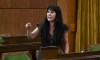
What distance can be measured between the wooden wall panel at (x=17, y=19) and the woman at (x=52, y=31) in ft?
8.89

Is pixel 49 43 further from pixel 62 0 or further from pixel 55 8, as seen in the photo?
pixel 62 0

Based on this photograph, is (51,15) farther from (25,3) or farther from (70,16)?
(25,3)

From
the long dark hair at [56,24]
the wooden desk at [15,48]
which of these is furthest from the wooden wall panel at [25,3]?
the long dark hair at [56,24]

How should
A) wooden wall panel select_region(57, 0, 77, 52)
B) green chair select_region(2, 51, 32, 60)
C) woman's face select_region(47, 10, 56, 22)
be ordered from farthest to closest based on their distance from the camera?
wooden wall panel select_region(57, 0, 77, 52)
woman's face select_region(47, 10, 56, 22)
green chair select_region(2, 51, 32, 60)

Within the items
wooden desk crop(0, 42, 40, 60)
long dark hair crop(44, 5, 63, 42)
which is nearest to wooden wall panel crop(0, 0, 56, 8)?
wooden desk crop(0, 42, 40, 60)

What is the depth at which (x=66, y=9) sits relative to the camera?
573 centimetres

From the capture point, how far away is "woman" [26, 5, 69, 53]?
3.11m

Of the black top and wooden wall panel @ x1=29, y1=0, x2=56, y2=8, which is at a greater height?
wooden wall panel @ x1=29, y1=0, x2=56, y2=8

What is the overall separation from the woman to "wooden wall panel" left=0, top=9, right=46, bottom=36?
2.71 metres

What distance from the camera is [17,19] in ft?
19.1

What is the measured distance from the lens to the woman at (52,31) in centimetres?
311

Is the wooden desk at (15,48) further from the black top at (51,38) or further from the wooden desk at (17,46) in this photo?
the black top at (51,38)

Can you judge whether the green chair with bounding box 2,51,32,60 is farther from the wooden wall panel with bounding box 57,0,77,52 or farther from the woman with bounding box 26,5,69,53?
the wooden wall panel with bounding box 57,0,77,52

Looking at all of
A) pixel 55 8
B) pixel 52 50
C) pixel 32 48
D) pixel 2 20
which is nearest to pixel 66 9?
pixel 2 20
